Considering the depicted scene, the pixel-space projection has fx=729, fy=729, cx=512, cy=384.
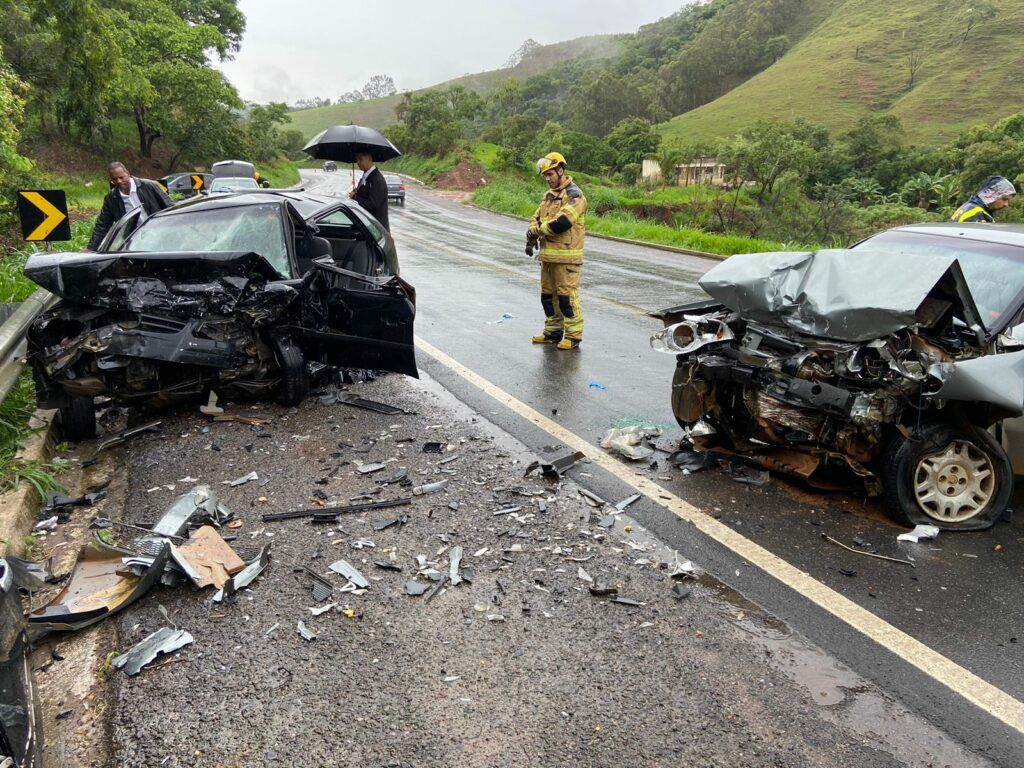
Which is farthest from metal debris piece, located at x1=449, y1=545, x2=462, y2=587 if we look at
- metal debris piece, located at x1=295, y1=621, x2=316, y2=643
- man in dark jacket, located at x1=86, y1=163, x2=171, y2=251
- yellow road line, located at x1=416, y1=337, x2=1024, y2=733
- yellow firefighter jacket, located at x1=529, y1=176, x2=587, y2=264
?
man in dark jacket, located at x1=86, y1=163, x2=171, y2=251

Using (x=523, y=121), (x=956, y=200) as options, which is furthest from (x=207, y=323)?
(x=523, y=121)

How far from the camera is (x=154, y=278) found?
514 centimetres

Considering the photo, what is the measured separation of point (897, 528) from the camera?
157 inches

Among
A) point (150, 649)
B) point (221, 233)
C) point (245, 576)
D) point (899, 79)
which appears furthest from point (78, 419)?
point (899, 79)

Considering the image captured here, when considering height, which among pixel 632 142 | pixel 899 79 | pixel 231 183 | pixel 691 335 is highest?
pixel 899 79

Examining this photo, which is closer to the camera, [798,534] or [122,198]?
[798,534]

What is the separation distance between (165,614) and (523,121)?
208 feet

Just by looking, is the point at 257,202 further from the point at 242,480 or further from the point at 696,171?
the point at 696,171

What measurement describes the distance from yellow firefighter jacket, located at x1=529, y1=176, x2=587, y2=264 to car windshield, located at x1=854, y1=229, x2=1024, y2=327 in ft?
10.2

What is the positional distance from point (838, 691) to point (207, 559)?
276cm

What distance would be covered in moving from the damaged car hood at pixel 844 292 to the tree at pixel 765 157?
96.8 feet

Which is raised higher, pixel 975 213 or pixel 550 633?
pixel 975 213

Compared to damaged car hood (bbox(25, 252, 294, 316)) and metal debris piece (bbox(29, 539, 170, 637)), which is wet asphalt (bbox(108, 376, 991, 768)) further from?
damaged car hood (bbox(25, 252, 294, 316))

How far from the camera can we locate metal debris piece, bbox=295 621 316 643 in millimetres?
2955
